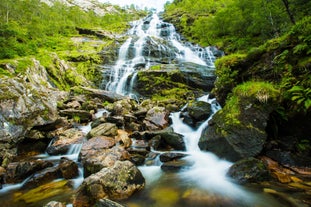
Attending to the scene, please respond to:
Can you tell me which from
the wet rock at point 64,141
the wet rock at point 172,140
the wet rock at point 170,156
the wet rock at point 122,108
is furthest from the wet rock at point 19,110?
the wet rock at point 170,156

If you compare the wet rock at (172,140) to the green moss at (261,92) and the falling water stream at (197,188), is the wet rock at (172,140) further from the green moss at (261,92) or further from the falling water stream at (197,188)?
the green moss at (261,92)

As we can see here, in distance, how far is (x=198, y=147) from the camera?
8.48 metres

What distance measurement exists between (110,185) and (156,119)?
22.6 feet

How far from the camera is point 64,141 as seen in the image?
9234mm

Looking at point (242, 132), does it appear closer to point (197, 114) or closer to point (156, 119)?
point (197, 114)

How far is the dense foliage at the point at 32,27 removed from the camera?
17922mm

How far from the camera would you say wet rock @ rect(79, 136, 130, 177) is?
6.18 m

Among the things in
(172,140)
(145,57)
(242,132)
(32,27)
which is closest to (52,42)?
(32,27)

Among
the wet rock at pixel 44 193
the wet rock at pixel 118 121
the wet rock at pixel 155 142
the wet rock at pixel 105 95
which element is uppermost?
the wet rock at pixel 105 95

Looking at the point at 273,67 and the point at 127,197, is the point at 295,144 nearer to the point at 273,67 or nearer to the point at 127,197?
the point at 273,67

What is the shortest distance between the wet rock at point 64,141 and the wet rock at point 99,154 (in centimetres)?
123

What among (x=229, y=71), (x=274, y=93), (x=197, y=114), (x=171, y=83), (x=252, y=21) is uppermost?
(x=252, y=21)

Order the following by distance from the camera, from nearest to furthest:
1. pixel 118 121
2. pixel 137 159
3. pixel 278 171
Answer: pixel 278 171
pixel 137 159
pixel 118 121

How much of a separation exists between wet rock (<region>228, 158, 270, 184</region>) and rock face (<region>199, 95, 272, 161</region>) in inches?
29.4
